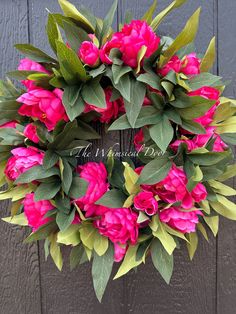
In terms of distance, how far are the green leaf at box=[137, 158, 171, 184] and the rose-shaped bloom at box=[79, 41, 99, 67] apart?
0.20 metres

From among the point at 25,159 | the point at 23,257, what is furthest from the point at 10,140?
the point at 23,257

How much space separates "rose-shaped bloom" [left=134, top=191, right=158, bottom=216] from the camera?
621 millimetres

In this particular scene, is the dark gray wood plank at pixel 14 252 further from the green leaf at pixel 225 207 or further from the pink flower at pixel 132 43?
the green leaf at pixel 225 207

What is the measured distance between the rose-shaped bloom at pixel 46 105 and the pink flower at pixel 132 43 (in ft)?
0.37

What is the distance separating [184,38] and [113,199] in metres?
0.32

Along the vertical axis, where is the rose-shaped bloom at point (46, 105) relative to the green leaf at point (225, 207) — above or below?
above

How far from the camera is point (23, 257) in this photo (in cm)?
84

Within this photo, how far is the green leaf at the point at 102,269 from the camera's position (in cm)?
66

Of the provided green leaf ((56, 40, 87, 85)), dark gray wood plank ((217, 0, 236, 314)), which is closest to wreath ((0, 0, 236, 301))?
green leaf ((56, 40, 87, 85))

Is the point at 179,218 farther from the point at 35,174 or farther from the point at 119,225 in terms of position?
the point at 35,174

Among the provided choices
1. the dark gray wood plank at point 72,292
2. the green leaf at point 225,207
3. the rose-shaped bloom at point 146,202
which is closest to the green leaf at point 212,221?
the green leaf at point 225,207

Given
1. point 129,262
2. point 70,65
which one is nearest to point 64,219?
point 129,262

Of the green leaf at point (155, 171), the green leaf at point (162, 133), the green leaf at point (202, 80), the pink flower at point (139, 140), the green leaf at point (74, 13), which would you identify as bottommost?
the green leaf at point (155, 171)

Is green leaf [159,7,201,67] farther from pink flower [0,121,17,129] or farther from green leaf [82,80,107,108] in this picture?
pink flower [0,121,17,129]
